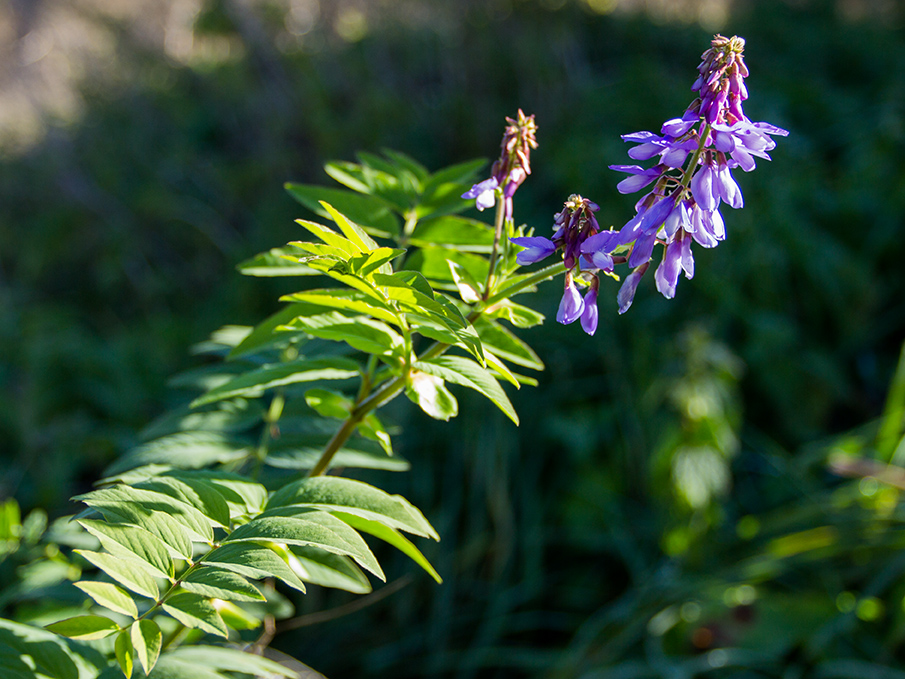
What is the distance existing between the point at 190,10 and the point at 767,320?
610 centimetres

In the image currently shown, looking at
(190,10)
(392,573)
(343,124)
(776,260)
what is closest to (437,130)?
(343,124)

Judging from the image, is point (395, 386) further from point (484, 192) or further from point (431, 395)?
point (484, 192)

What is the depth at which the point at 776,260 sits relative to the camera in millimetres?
2748

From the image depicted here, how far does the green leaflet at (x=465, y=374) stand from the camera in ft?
2.09

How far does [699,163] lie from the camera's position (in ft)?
2.15

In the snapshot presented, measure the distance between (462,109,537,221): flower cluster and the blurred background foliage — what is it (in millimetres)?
824

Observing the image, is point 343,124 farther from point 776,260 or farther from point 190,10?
point 190,10

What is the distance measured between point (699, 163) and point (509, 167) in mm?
204

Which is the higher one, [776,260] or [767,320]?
[776,260]

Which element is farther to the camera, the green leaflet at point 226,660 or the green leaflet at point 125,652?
the green leaflet at point 226,660

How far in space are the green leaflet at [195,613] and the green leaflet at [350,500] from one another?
0.11m

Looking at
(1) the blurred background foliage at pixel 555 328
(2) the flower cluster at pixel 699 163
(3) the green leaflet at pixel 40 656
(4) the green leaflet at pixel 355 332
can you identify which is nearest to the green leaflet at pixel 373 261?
(4) the green leaflet at pixel 355 332

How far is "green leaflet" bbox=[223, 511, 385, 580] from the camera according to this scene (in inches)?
22.6

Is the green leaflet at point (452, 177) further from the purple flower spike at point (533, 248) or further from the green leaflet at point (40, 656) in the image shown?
the green leaflet at point (40, 656)
